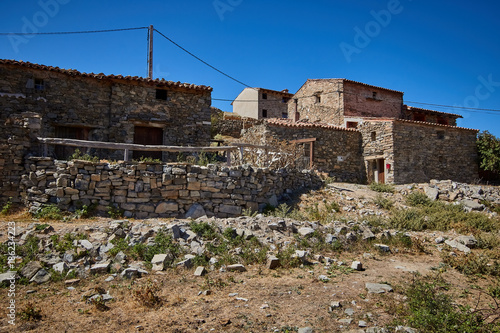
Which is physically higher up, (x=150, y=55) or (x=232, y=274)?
(x=150, y=55)

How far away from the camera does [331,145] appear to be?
773 inches

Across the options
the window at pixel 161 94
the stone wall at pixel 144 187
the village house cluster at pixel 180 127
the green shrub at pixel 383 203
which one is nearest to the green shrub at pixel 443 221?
the green shrub at pixel 383 203

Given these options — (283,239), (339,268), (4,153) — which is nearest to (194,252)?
(283,239)

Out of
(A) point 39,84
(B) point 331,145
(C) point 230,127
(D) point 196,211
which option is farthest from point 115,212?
(C) point 230,127

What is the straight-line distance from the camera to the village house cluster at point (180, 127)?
9.52 metres

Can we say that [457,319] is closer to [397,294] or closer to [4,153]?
[397,294]

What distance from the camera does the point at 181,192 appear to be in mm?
9648

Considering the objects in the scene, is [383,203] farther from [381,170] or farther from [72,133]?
[72,133]

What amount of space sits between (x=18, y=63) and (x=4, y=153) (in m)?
5.82

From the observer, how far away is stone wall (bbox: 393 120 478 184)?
19234 mm

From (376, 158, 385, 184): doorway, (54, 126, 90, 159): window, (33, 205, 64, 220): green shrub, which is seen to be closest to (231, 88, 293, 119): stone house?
(376, 158, 385, 184): doorway

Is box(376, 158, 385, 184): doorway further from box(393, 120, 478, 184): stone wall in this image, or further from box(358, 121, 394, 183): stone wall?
box(393, 120, 478, 184): stone wall

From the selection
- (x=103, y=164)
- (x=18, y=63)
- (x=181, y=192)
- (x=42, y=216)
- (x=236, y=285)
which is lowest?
(x=236, y=285)

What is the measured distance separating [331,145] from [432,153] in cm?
715
